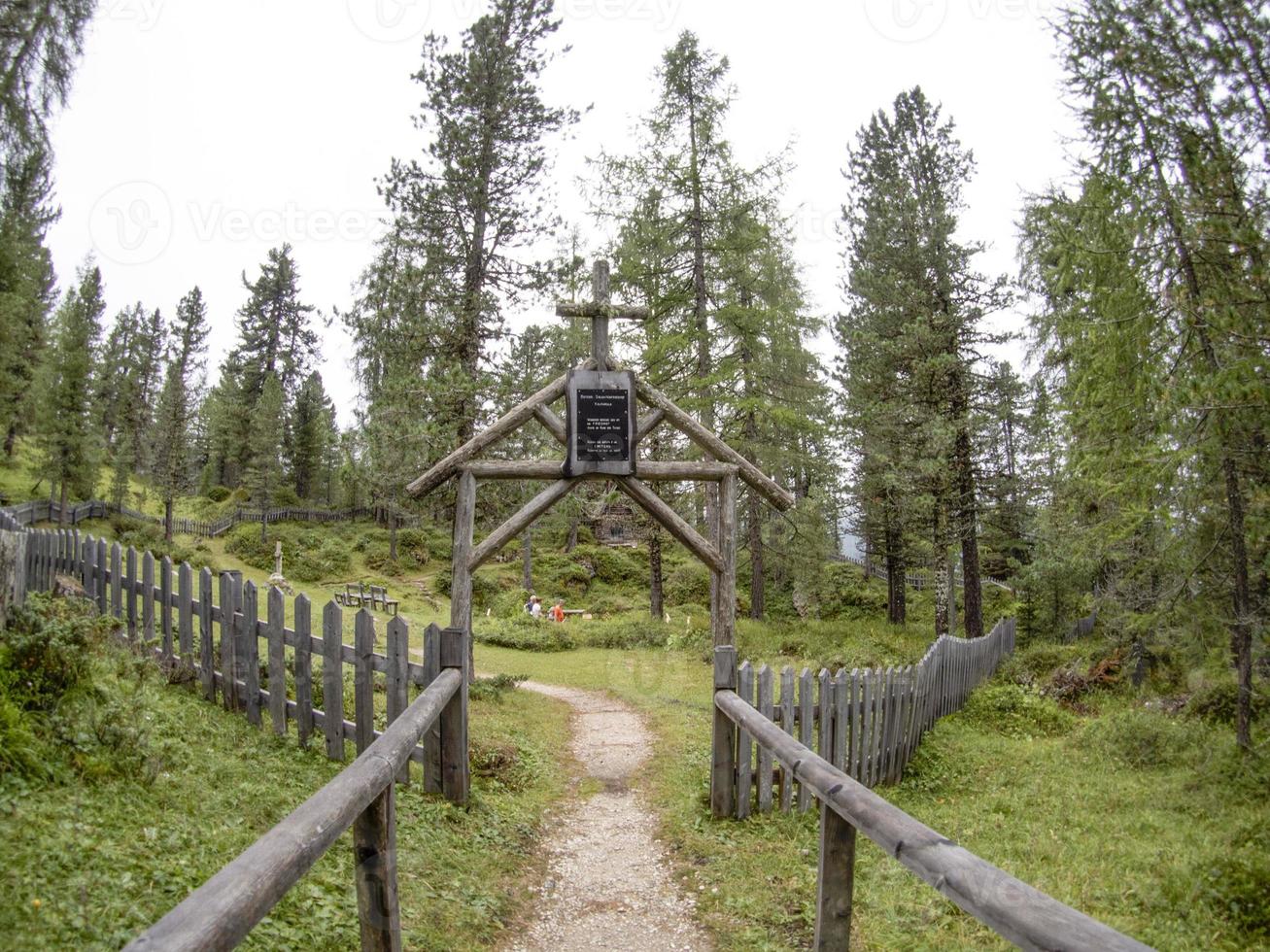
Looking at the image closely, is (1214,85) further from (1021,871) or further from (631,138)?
(631,138)

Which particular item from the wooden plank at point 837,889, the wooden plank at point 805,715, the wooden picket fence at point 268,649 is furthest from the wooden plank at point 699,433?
the wooden plank at point 837,889

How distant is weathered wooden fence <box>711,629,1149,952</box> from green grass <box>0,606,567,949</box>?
200cm

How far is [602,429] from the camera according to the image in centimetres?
809

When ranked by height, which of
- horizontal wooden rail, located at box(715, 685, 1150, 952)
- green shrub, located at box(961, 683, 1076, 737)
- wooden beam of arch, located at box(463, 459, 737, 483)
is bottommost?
green shrub, located at box(961, 683, 1076, 737)

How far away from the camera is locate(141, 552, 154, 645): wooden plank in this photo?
825 cm

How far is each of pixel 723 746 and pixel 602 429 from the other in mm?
3454

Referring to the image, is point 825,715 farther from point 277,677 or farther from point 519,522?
A: point 277,677

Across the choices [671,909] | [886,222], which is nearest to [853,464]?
[886,222]

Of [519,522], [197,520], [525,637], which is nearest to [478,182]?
[519,522]

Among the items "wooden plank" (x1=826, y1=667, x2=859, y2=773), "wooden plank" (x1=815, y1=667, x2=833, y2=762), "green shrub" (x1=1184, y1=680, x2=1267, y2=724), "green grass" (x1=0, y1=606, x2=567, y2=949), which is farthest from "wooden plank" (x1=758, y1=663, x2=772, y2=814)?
"green shrub" (x1=1184, y1=680, x2=1267, y2=724)

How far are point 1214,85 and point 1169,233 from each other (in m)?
1.69

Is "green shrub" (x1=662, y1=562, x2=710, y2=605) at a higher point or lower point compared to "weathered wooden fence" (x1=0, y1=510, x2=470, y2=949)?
lower

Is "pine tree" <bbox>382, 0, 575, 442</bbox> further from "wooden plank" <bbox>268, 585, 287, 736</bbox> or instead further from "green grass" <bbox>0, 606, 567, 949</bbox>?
"green grass" <bbox>0, 606, 567, 949</bbox>

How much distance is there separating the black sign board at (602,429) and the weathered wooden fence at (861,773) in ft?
8.05
